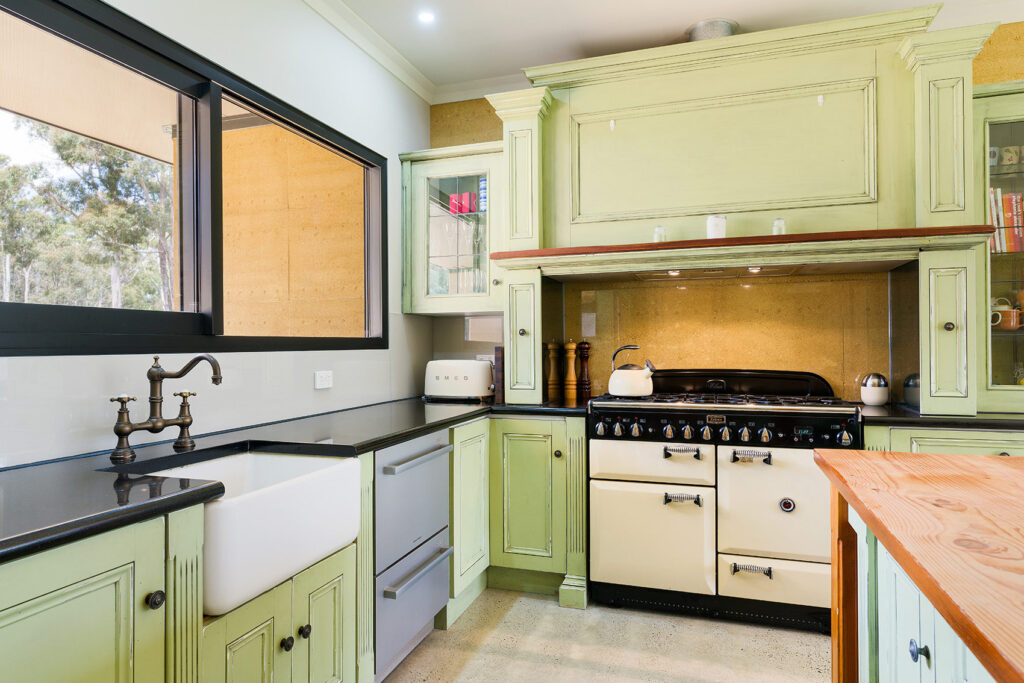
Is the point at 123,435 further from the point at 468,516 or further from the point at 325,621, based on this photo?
the point at 468,516

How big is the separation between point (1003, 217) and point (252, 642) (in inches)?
127

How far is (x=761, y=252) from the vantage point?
8.09 ft

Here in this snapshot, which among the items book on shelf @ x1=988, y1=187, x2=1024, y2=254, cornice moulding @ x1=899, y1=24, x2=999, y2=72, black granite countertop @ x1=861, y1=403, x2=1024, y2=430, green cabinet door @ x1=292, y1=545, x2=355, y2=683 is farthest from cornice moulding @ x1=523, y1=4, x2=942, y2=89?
green cabinet door @ x1=292, y1=545, x2=355, y2=683

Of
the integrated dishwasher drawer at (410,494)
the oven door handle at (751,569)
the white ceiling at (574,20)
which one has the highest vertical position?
the white ceiling at (574,20)


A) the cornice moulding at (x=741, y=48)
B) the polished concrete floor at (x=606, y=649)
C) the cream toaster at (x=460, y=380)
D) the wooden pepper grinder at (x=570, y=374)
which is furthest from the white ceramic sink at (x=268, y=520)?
the cornice moulding at (x=741, y=48)

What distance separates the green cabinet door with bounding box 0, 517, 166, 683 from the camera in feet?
2.82

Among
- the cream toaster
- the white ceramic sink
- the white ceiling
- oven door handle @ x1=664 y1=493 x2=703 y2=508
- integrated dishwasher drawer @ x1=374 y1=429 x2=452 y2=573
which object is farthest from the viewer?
the cream toaster

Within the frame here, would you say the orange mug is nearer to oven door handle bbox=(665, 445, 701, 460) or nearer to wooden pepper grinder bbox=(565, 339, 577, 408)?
oven door handle bbox=(665, 445, 701, 460)

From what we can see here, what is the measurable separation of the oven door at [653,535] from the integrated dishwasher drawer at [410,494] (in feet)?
2.41

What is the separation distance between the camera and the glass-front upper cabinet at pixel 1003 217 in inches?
95.9

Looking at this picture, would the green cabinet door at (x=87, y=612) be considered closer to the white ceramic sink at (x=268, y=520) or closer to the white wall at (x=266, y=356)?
the white ceramic sink at (x=268, y=520)

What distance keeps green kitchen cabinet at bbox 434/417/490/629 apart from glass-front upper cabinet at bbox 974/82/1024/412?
221cm

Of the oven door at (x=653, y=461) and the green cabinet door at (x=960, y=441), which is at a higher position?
the green cabinet door at (x=960, y=441)

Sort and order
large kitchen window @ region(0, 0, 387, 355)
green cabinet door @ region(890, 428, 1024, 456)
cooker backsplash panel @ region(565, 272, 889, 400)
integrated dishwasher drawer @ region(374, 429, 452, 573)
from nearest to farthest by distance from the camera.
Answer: large kitchen window @ region(0, 0, 387, 355) < integrated dishwasher drawer @ region(374, 429, 452, 573) < green cabinet door @ region(890, 428, 1024, 456) < cooker backsplash panel @ region(565, 272, 889, 400)
